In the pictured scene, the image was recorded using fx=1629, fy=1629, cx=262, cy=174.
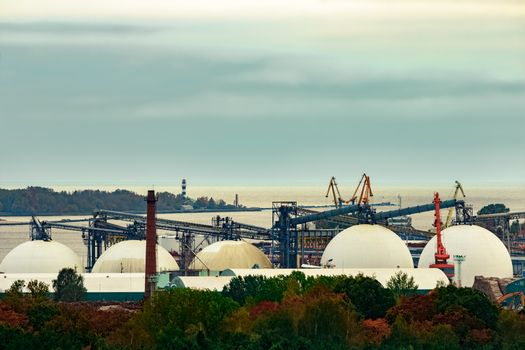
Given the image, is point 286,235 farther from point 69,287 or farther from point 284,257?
point 69,287

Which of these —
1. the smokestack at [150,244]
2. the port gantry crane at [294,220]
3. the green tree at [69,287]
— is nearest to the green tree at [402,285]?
the smokestack at [150,244]

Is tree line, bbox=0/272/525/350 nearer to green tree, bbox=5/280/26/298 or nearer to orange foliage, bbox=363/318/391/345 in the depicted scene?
orange foliage, bbox=363/318/391/345

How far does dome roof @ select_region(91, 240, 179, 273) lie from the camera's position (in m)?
119

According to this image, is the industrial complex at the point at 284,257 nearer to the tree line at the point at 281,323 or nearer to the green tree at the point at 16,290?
the green tree at the point at 16,290

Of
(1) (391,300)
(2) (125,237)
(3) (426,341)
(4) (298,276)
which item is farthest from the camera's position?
(2) (125,237)

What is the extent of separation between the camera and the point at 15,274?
116 metres

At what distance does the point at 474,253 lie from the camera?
116m

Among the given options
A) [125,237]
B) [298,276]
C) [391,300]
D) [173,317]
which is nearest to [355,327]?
[173,317]

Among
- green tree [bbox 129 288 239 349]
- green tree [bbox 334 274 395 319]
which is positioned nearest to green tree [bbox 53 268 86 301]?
green tree [bbox 334 274 395 319]

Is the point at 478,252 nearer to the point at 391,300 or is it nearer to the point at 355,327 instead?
the point at 391,300

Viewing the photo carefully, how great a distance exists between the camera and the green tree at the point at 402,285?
99287mm

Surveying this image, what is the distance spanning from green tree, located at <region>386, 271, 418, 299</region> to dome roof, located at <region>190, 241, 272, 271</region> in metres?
15.8

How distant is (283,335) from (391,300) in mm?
17275

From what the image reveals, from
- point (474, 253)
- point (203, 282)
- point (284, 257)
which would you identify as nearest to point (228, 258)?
point (284, 257)
